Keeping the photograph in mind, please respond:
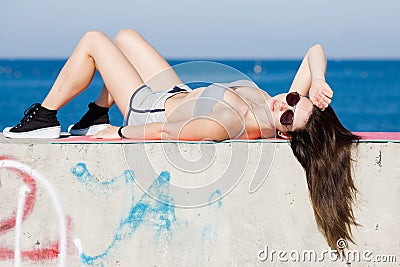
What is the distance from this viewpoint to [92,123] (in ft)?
17.7

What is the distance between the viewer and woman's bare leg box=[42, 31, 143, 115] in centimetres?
500

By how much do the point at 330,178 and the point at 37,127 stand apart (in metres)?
1.82

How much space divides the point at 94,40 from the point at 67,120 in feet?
92.9

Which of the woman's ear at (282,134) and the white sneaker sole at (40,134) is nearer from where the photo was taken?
the woman's ear at (282,134)

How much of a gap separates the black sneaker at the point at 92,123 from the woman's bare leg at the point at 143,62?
50 mm

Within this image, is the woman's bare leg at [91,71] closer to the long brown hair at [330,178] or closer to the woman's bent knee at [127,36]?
the woman's bent knee at [127,36]

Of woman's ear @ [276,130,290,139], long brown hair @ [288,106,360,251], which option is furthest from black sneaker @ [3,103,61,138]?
long brown hair @ [288,106,360,251]

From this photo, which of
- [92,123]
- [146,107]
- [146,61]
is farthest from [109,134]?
[146,61]

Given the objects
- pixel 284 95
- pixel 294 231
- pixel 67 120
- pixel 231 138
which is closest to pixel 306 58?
pixel 284 95

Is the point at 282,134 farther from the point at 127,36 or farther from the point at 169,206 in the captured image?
the point at 127,36

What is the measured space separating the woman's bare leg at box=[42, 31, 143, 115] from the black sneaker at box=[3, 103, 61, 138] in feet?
0.30

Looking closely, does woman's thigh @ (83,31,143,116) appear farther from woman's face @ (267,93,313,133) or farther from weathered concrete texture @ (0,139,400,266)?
woman's face @ (267,93,313,133)

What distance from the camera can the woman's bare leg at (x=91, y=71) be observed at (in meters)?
5.00

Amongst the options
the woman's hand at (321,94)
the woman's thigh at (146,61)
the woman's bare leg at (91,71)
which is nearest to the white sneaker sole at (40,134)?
the woman's bare leg at (91,71)
